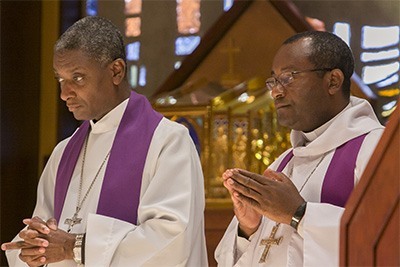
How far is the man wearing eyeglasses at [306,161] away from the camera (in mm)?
4164

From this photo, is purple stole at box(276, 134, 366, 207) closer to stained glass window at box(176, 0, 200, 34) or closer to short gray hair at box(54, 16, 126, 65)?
short gray hair at box(54, 16, 126, 65)

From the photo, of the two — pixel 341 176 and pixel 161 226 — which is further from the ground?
pixel 341 176

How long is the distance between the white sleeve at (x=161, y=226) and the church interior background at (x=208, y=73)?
316 cm

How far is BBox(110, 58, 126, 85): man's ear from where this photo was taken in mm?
4977

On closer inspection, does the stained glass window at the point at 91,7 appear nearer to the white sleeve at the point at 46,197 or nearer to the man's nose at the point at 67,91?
the white sleeve at the point at 46,197

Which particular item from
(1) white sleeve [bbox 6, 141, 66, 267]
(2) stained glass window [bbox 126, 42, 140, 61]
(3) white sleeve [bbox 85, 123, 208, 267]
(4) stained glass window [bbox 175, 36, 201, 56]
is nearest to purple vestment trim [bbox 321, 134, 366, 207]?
(3) white sleeve [bbox 85, 123, 208, 267]

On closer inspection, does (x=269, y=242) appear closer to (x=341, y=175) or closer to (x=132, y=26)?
(x=341, y=175)

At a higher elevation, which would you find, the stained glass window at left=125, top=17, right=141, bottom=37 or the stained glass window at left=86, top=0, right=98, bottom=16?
the stained glass window at left=86, top=0, right=98, bottom=16

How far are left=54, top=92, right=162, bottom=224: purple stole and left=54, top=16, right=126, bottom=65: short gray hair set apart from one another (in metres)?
0.30

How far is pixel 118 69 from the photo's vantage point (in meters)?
4.98

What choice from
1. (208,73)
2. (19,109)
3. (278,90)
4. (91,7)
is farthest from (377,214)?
(91,7)

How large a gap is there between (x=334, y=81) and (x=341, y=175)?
0.47 metres

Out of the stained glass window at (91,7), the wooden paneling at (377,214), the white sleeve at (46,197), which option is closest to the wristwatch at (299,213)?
the wooden paneling at (377,214)

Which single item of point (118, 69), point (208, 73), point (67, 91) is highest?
point (118, 69)
